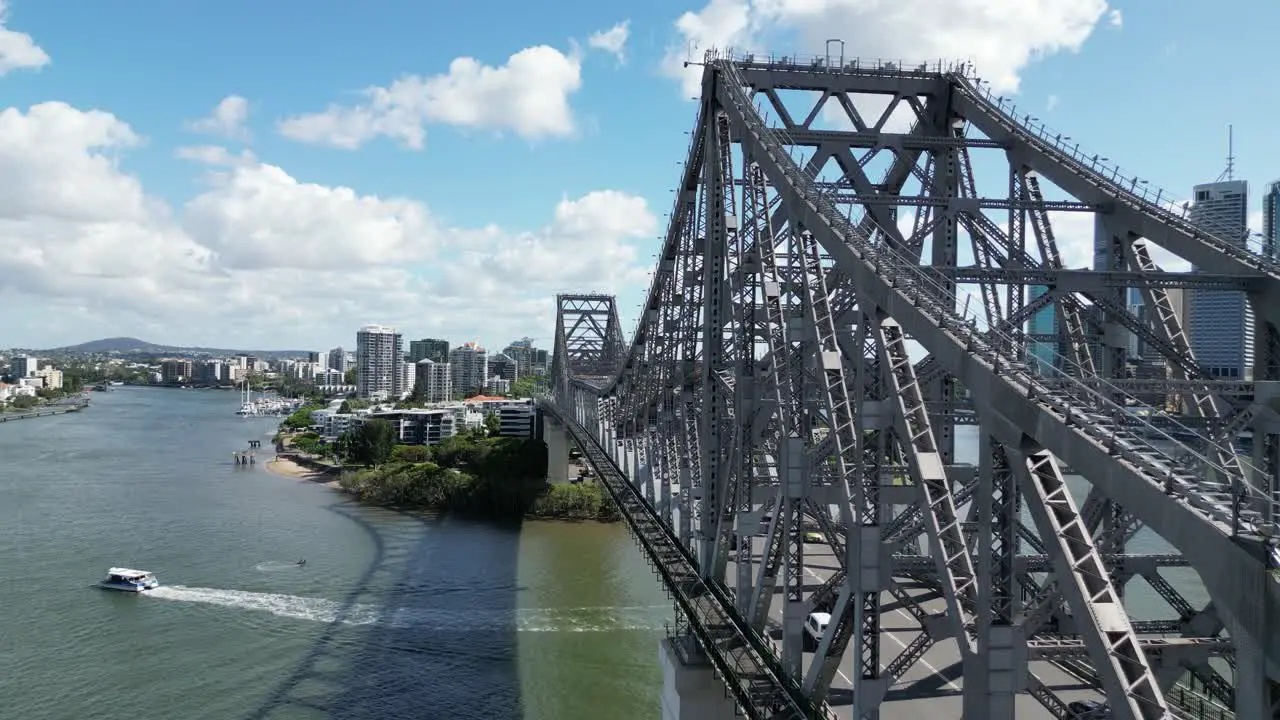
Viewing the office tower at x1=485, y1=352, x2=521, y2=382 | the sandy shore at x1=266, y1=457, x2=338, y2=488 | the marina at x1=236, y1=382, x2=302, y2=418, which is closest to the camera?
the sandy shore at x1=266, y1=457, x2=338, y2=488

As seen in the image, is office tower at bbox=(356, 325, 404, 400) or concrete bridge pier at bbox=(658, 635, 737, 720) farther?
office tower at bbox=(356, 325, 404, 400)

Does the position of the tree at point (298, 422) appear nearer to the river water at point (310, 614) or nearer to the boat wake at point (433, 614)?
the river water at point (310, 614)

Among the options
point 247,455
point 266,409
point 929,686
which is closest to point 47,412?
point 266,409

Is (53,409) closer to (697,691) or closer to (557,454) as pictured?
(557,454)

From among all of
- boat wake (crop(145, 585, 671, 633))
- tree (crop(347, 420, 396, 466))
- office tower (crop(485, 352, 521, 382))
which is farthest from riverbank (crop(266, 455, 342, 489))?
office tower (crop(485, 352, 521, 382))

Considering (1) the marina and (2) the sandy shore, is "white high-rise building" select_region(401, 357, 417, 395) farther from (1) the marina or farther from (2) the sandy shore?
(2) the sandy shore

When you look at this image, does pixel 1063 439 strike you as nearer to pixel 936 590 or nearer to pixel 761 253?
pixel 761 253

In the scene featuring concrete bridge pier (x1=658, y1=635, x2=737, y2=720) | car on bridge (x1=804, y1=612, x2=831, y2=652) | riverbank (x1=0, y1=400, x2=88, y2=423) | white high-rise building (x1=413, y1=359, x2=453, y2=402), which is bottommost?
riverbank (x1=0, y1=400, x2=88, y2=423)
